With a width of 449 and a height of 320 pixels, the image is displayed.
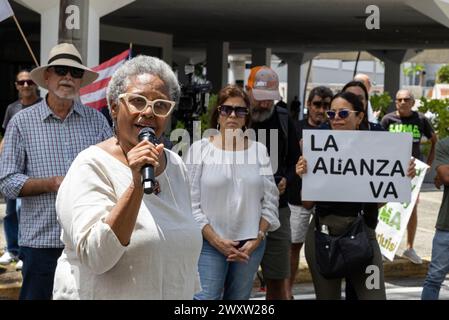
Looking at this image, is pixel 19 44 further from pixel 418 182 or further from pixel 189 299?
pixel 189 299

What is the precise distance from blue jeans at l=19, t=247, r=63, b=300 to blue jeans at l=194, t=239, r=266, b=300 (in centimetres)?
96

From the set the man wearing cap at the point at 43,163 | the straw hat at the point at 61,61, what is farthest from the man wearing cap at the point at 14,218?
the man wearing cap at the point at 43,163

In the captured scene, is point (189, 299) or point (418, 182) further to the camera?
point (418, 182)

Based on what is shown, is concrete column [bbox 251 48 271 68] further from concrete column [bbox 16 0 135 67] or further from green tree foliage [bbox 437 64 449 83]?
green tree foliage [bbox 437 64 449 83]

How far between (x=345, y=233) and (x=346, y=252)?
0.14 metres

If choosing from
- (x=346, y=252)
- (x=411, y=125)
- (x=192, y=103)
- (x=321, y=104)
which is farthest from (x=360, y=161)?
(x=192, y=103)

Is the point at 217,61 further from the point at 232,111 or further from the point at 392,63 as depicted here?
the point at 232,111

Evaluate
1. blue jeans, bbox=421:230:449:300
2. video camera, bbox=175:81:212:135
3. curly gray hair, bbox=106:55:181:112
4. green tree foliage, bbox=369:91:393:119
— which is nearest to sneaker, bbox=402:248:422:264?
blue jeans, bbox=421:230:449:300

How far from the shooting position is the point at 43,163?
4.93 m

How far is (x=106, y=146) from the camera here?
121 inches

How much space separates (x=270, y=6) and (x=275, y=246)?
10.7 m

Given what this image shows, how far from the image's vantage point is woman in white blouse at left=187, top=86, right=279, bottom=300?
5512 mm

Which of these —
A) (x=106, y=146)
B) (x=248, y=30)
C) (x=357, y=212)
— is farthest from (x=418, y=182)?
(x=248, y=30)

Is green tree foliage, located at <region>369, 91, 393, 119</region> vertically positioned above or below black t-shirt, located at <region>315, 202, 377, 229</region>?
above
